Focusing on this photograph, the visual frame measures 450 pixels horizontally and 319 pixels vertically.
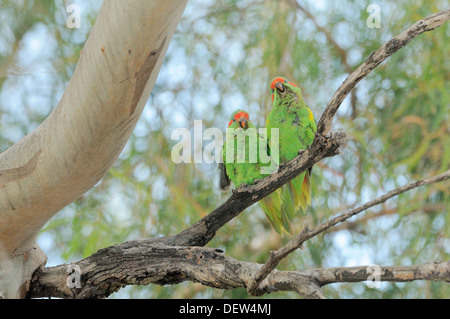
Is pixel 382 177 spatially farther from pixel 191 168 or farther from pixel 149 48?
pixel 149 48

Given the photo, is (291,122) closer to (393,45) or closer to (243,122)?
(243,122)

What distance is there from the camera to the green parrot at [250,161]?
1798mm

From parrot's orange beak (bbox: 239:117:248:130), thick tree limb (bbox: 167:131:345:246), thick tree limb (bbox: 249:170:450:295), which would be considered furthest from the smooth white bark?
parrot's orange beak (bbox: 239:117:248:130)

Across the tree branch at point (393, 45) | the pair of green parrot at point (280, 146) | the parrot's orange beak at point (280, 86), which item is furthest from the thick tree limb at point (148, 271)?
the parrot's orange beak at point (280, 86)

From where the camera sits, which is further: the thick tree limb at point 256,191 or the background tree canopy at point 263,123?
the background tree canopy at point 263,123

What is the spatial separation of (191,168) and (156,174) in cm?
18

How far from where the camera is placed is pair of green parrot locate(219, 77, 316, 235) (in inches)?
69.0

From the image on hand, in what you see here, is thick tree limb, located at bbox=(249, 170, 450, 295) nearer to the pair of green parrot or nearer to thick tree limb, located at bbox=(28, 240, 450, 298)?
thick tree limb, located at bbox=(28, 240, 450, 298)

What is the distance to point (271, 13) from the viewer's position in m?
2.70

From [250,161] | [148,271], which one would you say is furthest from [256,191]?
[250,161]

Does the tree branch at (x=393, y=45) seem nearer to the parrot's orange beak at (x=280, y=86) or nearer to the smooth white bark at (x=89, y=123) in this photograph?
the smooth white bark at (x=89, y=123)

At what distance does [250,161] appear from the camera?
70.4 inches

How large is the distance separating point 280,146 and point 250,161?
12 centimetres
